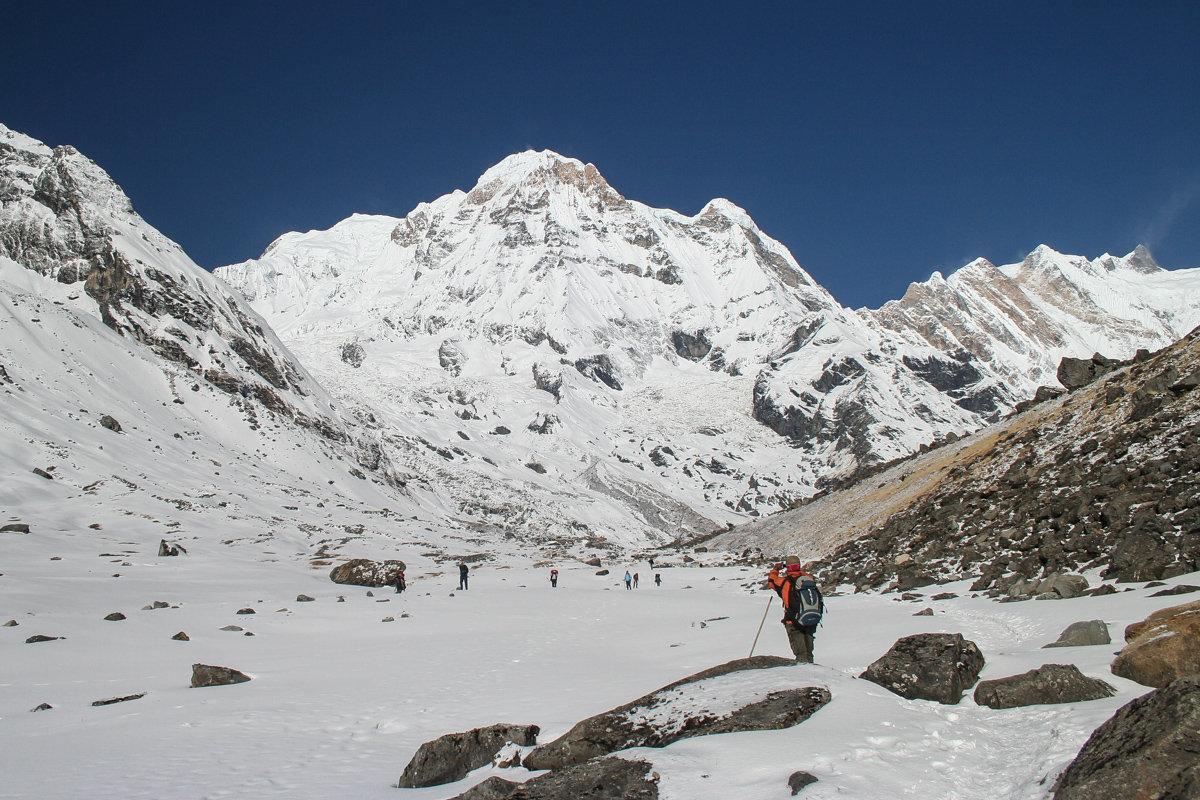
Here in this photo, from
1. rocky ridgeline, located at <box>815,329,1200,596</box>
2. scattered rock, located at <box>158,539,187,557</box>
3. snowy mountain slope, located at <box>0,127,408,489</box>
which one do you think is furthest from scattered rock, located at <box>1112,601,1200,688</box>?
snowy mountain slope, located at <box>0,127,408,489</box>

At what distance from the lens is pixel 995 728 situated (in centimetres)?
670

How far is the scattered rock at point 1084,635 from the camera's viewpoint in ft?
30.3

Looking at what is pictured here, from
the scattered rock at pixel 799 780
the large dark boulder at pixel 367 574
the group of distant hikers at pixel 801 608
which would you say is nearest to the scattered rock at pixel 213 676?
the group of distant hikers at pixel 801 608

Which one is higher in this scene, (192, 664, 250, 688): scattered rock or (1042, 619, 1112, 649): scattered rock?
(1042, 619, 1112, 649): scattered rock

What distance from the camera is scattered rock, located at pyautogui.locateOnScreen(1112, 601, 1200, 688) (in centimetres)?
681

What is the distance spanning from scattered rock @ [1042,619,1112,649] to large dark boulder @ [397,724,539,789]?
7.25m

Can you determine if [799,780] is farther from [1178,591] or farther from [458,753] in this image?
[1178,591]

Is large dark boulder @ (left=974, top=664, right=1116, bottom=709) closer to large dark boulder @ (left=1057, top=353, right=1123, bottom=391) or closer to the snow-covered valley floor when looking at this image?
the snow-covered valley floor

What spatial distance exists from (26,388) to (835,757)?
8169 cm

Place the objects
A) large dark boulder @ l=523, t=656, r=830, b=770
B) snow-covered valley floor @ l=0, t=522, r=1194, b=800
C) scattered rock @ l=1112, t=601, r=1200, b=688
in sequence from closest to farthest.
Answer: snow-covered valley floor @ l=0, t=522, r=1194, b=800
scattered rock @ l=1112, t=601, r=1200, b=688
large dark boulder @ l=523, t=656, r=830, b=770

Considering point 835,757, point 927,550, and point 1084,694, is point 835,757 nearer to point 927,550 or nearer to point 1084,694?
point 1084,694

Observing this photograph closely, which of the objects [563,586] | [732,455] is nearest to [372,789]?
[563,586]

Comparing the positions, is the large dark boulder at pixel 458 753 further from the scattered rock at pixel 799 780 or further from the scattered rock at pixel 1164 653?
the scattered rock at pixel 1164 653

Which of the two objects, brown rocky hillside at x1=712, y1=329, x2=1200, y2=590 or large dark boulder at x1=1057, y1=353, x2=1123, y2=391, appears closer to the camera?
brown rocky hillside at x1=712, y1=329, x2=1200, y2=590
